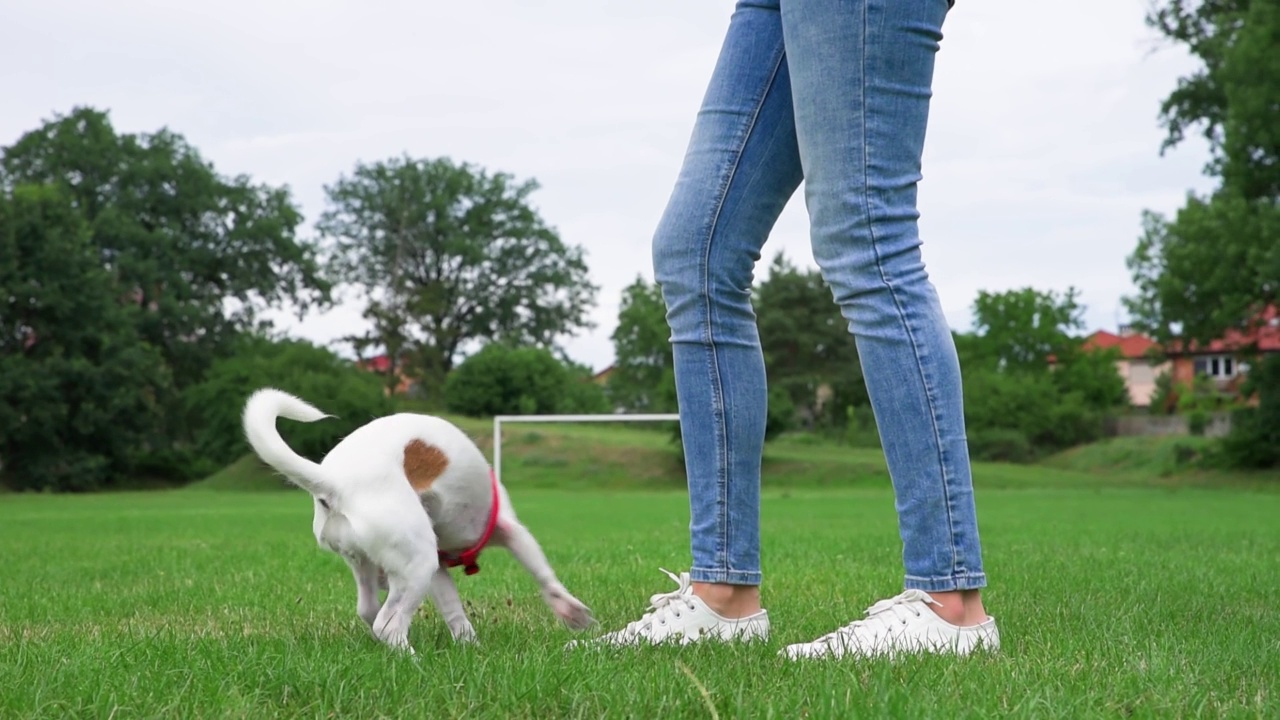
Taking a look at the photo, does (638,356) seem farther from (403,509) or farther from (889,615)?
(889,615)

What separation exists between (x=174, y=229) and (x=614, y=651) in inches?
1949

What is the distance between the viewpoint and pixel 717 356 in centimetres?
324

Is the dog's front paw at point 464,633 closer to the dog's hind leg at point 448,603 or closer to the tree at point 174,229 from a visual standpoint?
the dog's hind leg at point 448,603

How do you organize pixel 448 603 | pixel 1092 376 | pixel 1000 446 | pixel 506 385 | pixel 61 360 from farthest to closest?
pixel 1092 376, pixel 1000 446, pixel 506 385, pixel 61 360, pixel 448 603

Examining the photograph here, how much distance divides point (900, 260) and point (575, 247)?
60.0 m

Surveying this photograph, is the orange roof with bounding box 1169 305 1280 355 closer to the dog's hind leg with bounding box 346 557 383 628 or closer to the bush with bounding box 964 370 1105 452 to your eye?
the bush with bounding box 964 370 1105 452

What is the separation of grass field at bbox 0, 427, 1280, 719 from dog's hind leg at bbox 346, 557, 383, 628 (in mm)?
63

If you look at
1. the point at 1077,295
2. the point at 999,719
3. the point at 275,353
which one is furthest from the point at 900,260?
the point at 1077,295

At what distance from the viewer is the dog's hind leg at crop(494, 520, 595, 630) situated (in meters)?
3.62

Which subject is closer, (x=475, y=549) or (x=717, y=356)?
(x=717, y=356)

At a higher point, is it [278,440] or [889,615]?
[278,440]

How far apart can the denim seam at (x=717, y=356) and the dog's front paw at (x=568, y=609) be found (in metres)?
0.61

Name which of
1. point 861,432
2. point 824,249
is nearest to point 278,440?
point 824,249

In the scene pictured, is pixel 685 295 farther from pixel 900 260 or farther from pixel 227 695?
pixel 227 695
